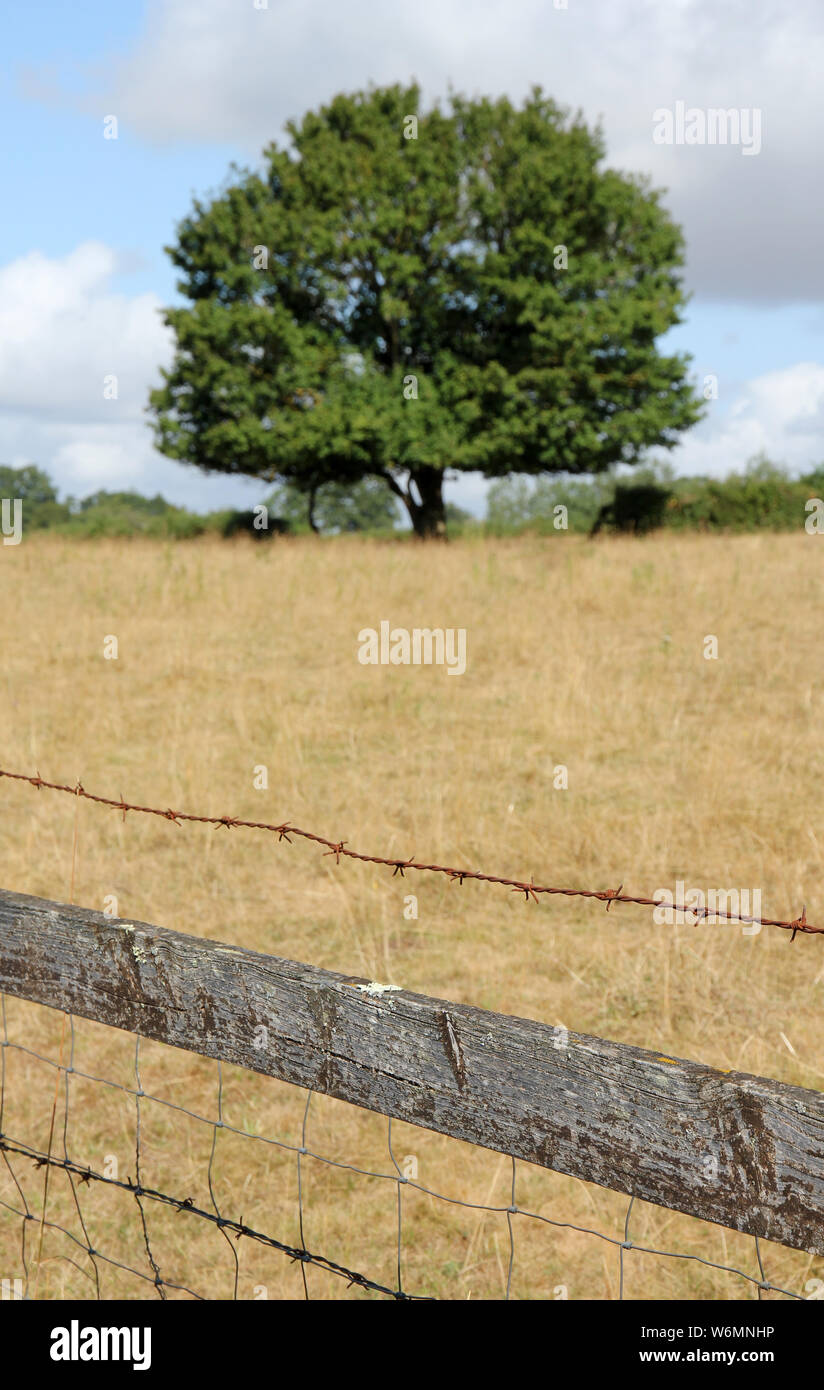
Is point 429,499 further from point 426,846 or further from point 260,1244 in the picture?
point 260,1244

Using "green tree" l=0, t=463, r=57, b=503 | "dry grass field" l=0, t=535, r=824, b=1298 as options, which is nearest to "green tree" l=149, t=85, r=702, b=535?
"dry grass field" l=0, t=535, r=824, b=1298

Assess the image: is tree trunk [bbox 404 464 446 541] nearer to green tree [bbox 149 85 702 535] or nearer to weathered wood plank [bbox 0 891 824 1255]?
green tree [bbox 149 85 702 535]

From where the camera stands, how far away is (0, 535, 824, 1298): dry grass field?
3.79 m

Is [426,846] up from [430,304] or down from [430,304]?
down

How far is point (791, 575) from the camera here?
14586mm

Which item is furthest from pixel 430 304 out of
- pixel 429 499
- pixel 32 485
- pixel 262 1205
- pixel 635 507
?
pixel 32 485

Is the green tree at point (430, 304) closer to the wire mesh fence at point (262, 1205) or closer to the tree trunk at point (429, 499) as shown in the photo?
the tree trunk at point (429, 499)

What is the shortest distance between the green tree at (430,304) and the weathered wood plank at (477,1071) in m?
23.7

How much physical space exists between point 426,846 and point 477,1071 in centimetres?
496

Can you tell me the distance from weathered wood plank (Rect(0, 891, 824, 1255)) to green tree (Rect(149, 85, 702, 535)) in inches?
932

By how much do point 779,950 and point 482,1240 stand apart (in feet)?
8.26

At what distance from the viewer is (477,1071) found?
1801 mm

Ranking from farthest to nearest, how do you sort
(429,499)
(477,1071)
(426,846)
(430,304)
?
(429,499)
(430,304)
(426,846)
(477,1071)
